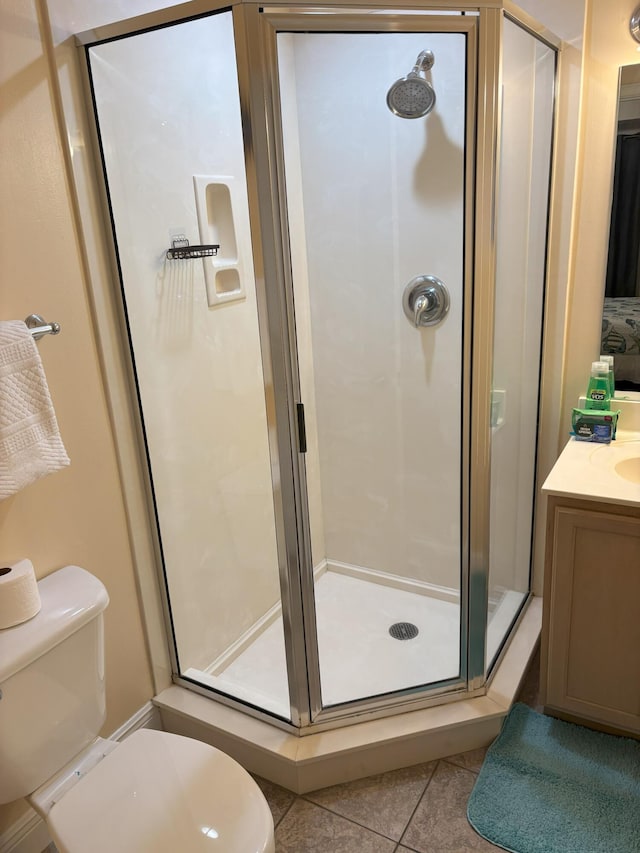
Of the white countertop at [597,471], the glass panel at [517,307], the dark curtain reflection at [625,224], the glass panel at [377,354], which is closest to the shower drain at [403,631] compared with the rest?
the glass panel at [377,354]

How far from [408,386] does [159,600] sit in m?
1.11

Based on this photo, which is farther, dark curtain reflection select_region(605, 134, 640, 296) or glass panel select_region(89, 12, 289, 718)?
dark curtain reflection select_region(605, 134, 640, 296)

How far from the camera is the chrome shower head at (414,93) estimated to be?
65.8 inches

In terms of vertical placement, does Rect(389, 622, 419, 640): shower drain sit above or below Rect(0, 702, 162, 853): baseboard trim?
above

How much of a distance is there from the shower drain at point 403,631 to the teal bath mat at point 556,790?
1.30 feet

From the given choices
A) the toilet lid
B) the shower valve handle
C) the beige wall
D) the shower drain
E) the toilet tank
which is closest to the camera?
the toilet lid

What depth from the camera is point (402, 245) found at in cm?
214

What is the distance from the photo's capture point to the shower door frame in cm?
137

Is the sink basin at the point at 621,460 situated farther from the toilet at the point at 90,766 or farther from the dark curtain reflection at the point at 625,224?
the toilet at the point at 90,766

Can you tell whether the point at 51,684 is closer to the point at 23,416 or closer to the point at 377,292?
the point at 23,416

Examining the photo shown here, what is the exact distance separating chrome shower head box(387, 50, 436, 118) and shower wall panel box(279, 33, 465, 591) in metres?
0.03

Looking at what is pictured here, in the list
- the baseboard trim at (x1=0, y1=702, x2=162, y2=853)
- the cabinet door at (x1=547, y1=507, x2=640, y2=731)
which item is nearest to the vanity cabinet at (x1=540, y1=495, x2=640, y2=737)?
the cabinet door at (x1=547, y1=507, x2=640, y2=731)

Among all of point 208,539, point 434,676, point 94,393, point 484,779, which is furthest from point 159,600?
point 484,779

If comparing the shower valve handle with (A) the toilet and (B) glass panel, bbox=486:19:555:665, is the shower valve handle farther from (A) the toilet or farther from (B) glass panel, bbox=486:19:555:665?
(A) the toilet
